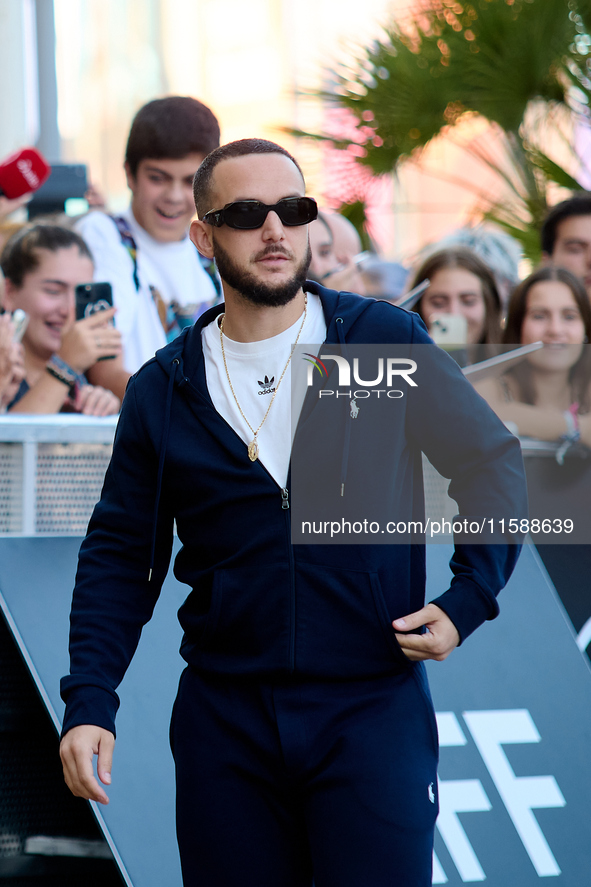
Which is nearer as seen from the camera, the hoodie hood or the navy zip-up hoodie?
the navy zip-up hoodie

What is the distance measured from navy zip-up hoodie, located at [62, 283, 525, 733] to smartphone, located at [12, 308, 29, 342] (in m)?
1.71

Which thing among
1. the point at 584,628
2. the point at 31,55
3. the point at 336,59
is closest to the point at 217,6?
the point at 31,55

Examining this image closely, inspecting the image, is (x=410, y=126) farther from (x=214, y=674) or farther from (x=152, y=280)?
(x=214, y=674)

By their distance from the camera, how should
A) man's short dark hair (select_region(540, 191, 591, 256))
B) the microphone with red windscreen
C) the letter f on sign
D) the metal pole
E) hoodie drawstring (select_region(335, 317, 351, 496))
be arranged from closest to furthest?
1. hoodie drawstring (select_region(335, 317, 351, 496))
2. the letter f on sign
3. the microphone with red windscreen
4. man's short dark hair (select_region(540, 191, 591, 256))
5. the metal pole

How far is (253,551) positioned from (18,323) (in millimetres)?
2116

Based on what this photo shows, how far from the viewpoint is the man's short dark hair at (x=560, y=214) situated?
4.27 meters

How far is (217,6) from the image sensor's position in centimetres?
2545

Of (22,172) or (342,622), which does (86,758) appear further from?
(22,172)

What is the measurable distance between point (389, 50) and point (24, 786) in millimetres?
5883

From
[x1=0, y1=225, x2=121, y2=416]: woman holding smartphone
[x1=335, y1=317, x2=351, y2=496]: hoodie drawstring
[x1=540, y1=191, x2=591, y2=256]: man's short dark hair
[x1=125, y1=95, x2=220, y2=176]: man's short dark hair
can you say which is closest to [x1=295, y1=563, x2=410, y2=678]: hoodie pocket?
[x1=335, y1=317, x2=351, y2=496]: hoodie drawstring

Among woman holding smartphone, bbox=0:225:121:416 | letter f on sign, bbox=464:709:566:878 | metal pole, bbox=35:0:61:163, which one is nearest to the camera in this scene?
letter f on sign, bbox=464:709:566:878

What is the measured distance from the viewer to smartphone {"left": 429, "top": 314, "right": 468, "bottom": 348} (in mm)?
3896

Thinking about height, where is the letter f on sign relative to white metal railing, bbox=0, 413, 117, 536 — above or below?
below

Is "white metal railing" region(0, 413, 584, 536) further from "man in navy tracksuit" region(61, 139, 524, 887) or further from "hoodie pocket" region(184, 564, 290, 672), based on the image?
"hoodie pocket" region(184, 564, 290, 672)
